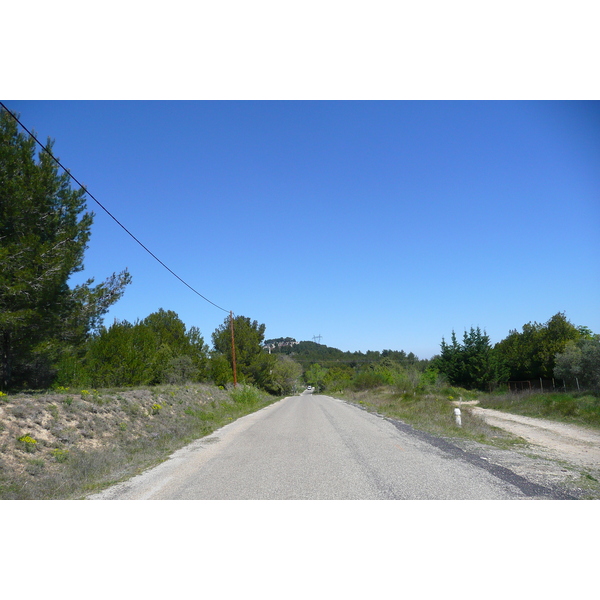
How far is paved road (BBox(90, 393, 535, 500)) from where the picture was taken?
604 centimetres

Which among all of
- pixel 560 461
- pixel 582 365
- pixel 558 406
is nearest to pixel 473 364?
pixel 582 365

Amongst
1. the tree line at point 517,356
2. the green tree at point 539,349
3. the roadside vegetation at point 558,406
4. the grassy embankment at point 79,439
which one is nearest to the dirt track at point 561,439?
the roadside vegetation at point 558,406

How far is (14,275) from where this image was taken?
472 inches

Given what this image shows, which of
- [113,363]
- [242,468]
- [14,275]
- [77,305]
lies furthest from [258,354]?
[242,468]

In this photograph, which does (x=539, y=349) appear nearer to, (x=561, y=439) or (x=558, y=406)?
(x=558, y=406)

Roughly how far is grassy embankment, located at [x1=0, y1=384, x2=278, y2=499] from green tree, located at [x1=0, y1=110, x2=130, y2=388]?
→ 237cm

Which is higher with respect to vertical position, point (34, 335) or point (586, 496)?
point (34, 335)

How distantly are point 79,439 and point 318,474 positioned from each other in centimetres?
619

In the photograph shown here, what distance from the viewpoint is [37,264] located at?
41.5 feet

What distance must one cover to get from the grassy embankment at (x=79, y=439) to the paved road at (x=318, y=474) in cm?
78

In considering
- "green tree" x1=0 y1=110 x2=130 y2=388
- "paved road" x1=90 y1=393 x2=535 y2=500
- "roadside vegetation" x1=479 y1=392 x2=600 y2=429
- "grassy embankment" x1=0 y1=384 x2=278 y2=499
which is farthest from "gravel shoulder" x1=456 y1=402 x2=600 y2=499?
"green tree" x1=0 y1=110 x2=130 y2=388

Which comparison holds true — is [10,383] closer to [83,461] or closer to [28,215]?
[28,215]
